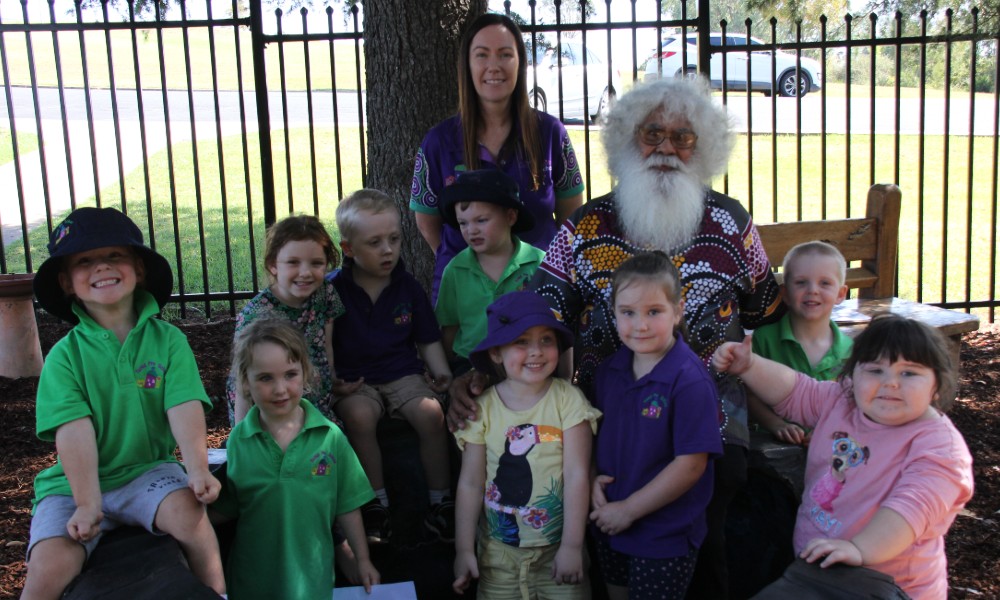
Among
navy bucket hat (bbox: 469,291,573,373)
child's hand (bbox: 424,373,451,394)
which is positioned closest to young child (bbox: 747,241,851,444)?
navy bucket hat (bbox: 469,291,573,373)

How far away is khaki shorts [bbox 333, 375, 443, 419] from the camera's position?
338 cm

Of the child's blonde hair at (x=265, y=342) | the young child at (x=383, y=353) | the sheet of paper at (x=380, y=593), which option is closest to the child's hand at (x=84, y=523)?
the child's blonde hair at (x=265, y=342)

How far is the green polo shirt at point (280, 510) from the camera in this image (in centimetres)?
284

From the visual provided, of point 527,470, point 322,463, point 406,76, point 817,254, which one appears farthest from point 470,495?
point 406,76

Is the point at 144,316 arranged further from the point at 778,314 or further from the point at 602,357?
the point at 778,314

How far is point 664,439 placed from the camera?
2773mm

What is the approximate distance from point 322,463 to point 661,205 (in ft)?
4.41

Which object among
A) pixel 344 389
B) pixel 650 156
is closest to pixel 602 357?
pixel 650 156

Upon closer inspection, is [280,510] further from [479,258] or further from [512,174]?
[512,174]

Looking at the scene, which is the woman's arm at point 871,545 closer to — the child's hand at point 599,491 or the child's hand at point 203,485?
the child's hand at point 599,491

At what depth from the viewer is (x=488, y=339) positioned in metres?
2.92

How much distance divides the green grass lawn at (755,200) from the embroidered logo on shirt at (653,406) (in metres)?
4.70

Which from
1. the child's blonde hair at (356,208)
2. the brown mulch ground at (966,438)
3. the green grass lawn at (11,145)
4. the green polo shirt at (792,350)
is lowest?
the brown mulch ground at (966,438)

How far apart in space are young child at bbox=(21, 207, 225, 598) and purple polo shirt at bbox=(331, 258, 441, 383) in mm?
749
